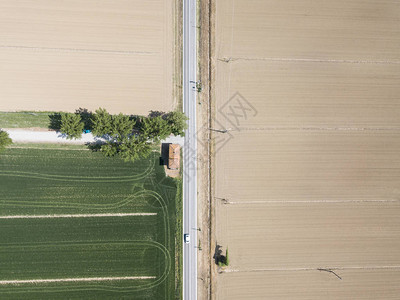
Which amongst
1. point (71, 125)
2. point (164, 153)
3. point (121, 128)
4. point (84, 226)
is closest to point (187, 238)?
point (164, 153)

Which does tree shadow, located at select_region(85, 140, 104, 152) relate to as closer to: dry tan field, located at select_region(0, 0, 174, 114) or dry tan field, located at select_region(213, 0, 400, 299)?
dry tan field, located at select_region(0, 0, 174, 114)

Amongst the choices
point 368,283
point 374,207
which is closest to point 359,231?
point 374,207

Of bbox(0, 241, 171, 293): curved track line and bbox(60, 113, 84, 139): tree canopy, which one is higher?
bbox(60, 113, 84, 139): tree canopy

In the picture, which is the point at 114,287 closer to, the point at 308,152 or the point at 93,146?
the point at 93,146

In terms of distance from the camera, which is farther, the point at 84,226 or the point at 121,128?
the point at 84,226

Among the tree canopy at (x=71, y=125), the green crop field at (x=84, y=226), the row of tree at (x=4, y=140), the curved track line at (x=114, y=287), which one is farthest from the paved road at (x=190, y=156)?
the row of tree at (x=4, y=140)

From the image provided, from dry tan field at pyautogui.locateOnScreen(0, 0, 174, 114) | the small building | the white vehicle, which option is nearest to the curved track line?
the white vehicle

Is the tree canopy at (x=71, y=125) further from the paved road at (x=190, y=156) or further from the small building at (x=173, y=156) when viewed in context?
the paved road at (x=190, y=156)

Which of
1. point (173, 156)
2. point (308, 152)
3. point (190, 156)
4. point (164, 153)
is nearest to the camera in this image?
point (173, 156)
